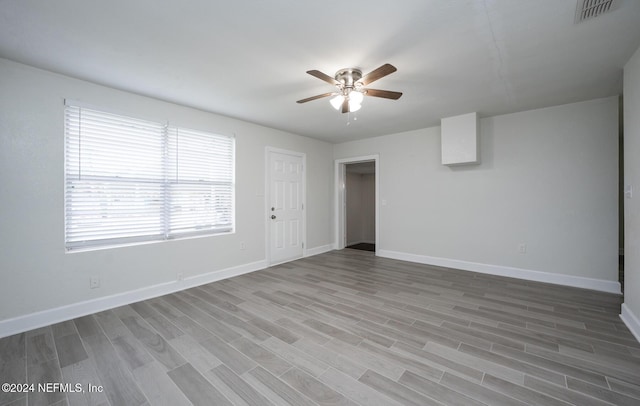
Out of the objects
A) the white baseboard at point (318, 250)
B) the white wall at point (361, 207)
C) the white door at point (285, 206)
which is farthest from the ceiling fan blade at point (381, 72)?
the white wall at point (361, 207)

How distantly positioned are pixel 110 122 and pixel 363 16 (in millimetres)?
3014

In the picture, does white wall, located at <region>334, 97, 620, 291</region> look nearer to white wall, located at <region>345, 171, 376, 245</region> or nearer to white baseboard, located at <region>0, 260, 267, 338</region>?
white wall, located at <region>345, 171, 376, 245</region>

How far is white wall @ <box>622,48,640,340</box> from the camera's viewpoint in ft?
7.55

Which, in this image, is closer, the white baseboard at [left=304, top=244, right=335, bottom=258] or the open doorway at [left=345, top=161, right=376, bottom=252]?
the white baseboard at [left=304, top=244, right=335, bottom=258]

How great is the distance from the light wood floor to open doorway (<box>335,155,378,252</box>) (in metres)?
2.97

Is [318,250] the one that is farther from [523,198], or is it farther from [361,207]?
[523,198]

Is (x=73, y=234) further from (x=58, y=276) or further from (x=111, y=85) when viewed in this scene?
(x=111, y=85)

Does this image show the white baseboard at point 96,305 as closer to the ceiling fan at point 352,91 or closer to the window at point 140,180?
the window at point 140,180

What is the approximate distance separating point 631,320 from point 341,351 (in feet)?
8.98

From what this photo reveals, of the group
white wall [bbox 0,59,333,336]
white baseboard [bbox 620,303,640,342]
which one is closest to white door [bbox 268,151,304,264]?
white wall [bbox 0,59,333,336]

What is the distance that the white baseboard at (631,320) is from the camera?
2271mm

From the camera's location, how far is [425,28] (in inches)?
77.8

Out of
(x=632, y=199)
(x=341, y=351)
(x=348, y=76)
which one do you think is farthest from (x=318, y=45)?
(x=632, y=199)

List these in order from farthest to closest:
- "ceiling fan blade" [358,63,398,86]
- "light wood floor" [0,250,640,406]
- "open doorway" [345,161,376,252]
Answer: "open doorway" [345,161,376,252], "ceiling fan blade" [358,63,398,86], "light wood floor" [0,250,640,406]
